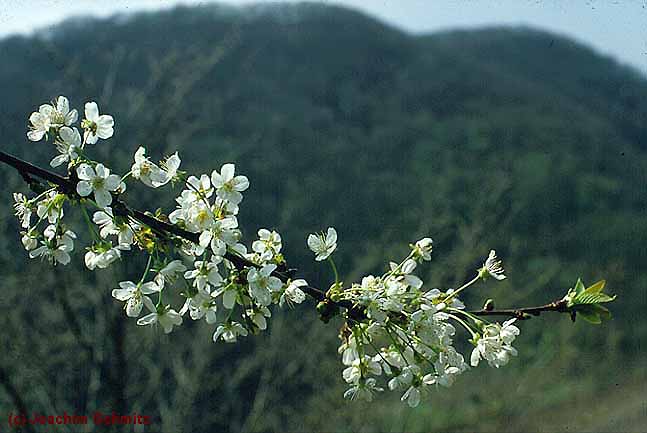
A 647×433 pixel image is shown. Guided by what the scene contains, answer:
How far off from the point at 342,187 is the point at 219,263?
106 inches

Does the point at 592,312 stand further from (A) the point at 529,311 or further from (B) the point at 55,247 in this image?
(B) the point at 55,247

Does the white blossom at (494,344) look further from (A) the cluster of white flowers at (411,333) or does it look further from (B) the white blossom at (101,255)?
(B) the white blossom at (101,255)

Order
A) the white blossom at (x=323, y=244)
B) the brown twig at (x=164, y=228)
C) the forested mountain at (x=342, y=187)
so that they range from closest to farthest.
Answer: the brown twig at (x=164, y=228) → the white blossom at (x=323, y=244) → the forested mountain at (x=342, y=187)

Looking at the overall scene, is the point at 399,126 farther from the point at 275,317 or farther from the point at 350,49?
the point at 275,317

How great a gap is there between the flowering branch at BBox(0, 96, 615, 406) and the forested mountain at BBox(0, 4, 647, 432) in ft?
4.53

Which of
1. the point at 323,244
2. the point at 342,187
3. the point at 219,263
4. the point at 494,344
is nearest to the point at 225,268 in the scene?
the point at 219,263

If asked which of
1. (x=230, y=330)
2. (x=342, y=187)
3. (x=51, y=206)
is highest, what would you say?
(x=51, y=206)

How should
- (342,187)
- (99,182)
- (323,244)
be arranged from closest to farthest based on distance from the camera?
(99,182) < (323,244) < (342,187)

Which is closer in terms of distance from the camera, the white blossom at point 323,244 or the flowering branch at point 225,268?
the flowering branch at point 225,268

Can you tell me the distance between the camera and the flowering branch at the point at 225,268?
50 cm

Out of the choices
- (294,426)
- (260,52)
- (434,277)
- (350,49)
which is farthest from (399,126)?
(294,426)

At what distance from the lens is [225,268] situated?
540mm

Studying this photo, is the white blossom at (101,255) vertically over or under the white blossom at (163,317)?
over

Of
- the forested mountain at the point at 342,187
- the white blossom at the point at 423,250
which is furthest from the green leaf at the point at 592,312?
the forested mountain at the point at 342,187
